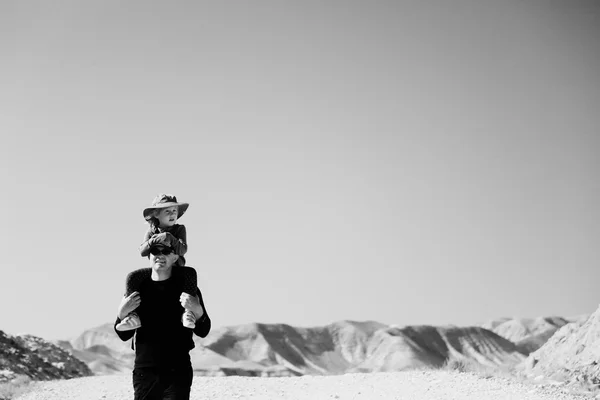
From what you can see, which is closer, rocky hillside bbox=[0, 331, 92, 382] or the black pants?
the black pants

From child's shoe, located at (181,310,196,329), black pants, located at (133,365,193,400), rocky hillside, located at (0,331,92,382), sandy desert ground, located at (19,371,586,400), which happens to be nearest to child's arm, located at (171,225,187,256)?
child's shoe, located at (181,310,196,329)

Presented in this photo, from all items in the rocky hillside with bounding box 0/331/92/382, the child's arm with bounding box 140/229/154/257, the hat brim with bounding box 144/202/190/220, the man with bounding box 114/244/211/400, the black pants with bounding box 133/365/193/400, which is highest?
the rocky hillside with bounding box 0/331/92/382

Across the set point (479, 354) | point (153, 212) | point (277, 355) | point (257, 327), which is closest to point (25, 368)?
point (153, 212)

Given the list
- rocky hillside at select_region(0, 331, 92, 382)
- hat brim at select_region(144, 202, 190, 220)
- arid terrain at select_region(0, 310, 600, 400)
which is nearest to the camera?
hat brim at select_region(144, 202, 190, 220)

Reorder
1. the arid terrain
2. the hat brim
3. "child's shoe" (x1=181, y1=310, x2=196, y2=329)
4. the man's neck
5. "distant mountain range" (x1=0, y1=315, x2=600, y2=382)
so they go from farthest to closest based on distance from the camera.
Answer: "distant mountain range" (x1=0, y1=315, x2=600, y2=382) < the arid terrain < the hat brim < the man's neck < "child's shoe" (x1=181, y1=310, x2=196, y2=329)

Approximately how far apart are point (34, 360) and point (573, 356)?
31.7 m

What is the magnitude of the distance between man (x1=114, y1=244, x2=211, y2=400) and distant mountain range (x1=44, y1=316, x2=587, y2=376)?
10661 centimetres

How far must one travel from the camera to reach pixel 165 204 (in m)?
5.86

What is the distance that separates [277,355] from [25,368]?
3682 inches

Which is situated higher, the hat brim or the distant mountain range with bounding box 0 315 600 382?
the distant mountain range with bounding box 0 315 600 382

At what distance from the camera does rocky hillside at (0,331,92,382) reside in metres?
36.3

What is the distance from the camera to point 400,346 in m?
130

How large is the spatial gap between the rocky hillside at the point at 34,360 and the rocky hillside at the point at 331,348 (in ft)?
202

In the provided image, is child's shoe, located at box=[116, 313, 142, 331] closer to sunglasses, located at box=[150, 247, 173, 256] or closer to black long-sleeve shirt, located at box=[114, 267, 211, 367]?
black long-sleeve shirt, located at box=[114, 267, 211, 367]
